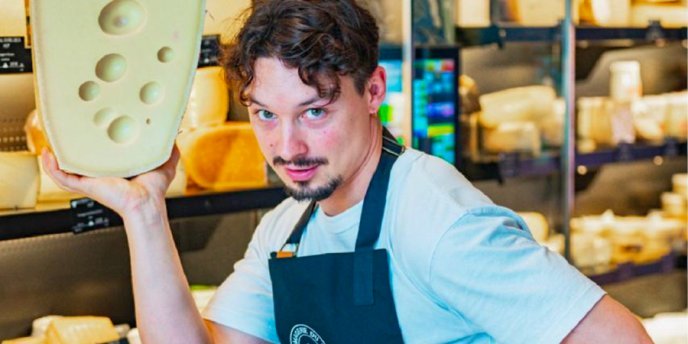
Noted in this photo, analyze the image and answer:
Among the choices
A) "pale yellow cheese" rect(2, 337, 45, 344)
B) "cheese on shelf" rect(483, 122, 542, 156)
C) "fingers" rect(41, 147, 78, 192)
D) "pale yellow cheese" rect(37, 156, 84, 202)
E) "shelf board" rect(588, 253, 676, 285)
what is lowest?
"shelf board" rect(588, 253, 676, 285)

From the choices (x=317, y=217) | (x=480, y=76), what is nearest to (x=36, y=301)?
(x=317, y=217)

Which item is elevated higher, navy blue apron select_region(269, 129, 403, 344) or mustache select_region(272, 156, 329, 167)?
mustache select_region(272, 156, 329, 167)

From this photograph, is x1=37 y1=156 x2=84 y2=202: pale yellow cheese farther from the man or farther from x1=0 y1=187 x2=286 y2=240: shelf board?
the man

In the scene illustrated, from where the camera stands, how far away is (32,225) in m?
2.43

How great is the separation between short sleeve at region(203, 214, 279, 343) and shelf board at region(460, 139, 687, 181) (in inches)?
70.5

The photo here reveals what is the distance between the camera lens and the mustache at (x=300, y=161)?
1.67 m

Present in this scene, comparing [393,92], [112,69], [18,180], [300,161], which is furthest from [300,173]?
[393,92]

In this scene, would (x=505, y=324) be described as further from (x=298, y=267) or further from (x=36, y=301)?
(x=36, y=301)

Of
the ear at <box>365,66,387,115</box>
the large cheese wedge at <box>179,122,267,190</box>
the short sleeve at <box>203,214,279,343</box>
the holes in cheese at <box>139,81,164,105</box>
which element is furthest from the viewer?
the large cheese wedge at <box>179,122,267,190</box>

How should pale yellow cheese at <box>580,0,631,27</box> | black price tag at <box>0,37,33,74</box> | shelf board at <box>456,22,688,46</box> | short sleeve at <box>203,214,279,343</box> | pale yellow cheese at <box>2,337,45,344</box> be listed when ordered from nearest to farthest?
short sleeve at <box>203,214,279,343</box>, black price tag at <box>0,37,33,74</box>, pale yellow cheese at <box>2,337,45,344</box>, shelf board at <box>456,22,688,46</box>, pale yellow cheese at <box>580,0,631,27</box>

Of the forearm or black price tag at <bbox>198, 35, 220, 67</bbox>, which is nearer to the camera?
the forearm

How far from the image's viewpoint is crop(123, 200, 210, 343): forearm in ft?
5.44

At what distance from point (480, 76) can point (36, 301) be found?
2197 millimetres

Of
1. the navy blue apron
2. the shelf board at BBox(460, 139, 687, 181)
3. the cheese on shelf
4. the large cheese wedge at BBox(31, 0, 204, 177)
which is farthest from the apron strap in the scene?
the cheese on shelf
